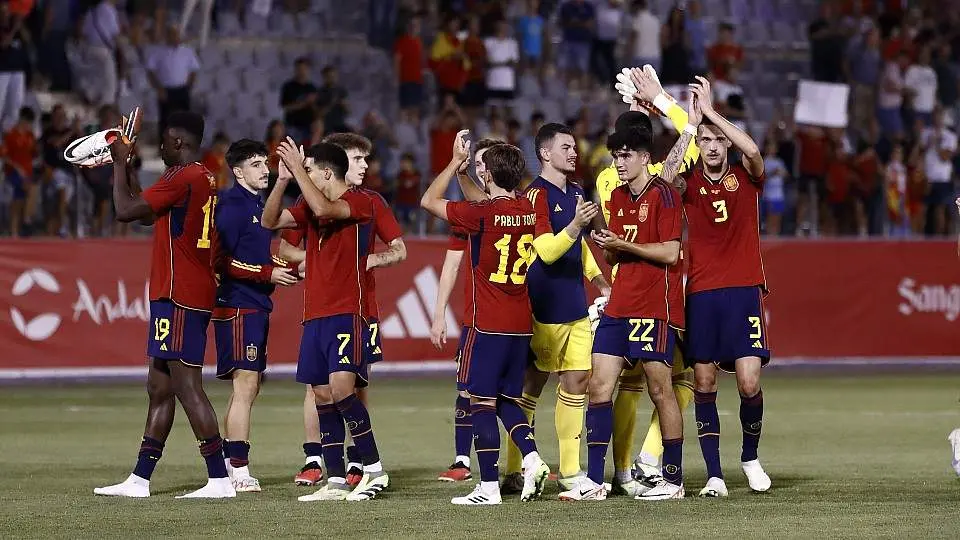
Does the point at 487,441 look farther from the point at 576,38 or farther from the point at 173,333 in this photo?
the point at 576,38

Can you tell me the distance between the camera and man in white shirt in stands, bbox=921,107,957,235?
88.1 ft

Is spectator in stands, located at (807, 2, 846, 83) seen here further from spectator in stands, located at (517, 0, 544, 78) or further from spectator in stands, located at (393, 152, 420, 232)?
spectator in stands, located at (393, 152, 420, 232)

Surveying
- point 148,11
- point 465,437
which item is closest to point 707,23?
point 148,11

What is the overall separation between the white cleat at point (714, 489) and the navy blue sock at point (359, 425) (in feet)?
6.99

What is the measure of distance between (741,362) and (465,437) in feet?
7.63

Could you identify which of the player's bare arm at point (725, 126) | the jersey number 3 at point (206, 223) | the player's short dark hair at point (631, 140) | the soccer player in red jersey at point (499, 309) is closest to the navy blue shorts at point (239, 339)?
the jersey number 3 at point (206, 223)

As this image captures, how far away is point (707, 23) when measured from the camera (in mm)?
32594

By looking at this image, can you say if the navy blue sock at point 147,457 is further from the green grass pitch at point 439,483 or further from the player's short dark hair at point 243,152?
the player's short dark hair at point 243,152

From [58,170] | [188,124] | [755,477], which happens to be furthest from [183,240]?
[58,170]

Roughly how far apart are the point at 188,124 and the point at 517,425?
2.89 m

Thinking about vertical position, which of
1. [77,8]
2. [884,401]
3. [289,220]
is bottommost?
[884,401]

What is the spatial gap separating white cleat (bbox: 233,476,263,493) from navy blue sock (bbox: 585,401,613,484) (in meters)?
2.34

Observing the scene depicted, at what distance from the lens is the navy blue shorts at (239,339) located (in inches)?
458

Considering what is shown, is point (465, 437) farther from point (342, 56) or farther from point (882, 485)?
point (342, 56)
